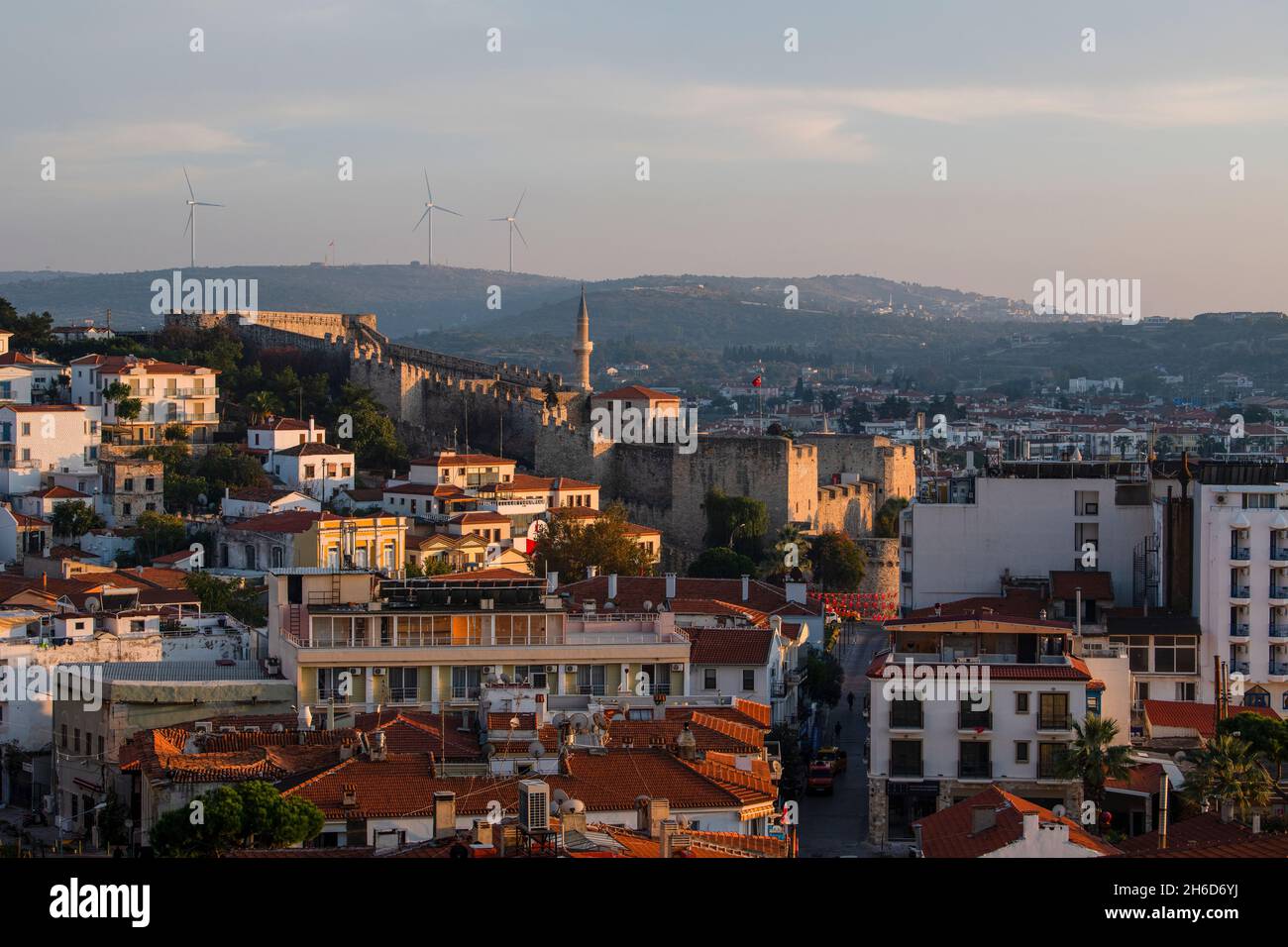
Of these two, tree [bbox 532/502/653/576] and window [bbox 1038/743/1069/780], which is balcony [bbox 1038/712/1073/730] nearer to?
window [bbox 1038/743/1069/780]

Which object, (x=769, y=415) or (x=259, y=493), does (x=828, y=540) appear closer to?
(x=259, y=493)

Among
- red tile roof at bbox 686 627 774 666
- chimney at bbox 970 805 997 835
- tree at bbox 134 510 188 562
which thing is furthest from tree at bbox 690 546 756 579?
chimney at bbox 970 805 997 835

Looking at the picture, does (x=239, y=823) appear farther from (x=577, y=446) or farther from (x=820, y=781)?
(x=577, y=446)

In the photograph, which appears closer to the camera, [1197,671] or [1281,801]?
[1281,801]

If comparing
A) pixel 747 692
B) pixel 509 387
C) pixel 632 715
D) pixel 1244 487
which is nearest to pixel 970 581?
pixel 1244 487

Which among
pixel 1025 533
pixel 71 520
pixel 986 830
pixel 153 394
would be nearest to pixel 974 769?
pixel 986 830

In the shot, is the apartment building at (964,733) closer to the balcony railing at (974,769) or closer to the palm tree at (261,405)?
the balcony railing at (974,769)
